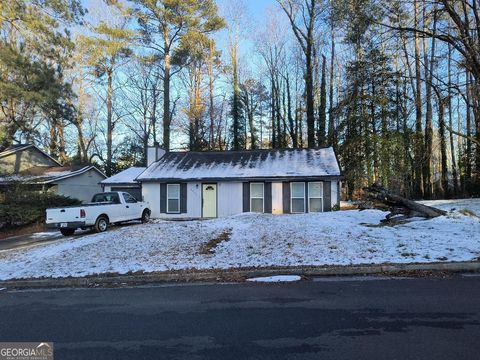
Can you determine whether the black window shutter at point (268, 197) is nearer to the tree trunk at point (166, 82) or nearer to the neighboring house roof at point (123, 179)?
the neighboring house roof at point (123, 179)

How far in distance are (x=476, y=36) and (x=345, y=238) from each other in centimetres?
1016

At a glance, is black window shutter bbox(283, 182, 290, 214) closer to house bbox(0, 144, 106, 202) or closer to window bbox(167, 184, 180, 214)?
window bbox(167, 184, 180, 214)

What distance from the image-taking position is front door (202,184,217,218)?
24.0 metres

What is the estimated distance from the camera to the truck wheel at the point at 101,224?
61.1ft

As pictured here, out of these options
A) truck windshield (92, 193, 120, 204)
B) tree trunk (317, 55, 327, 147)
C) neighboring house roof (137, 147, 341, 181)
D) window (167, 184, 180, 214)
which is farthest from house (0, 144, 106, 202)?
tree trunk (317, 55, 327, 147)

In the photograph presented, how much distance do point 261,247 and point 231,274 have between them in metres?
1.99

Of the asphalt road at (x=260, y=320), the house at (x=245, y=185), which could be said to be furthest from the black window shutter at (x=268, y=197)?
the asphalt road at (x=260, y=320)

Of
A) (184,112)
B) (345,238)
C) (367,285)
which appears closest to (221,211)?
(345,238)

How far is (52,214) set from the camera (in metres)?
17.7

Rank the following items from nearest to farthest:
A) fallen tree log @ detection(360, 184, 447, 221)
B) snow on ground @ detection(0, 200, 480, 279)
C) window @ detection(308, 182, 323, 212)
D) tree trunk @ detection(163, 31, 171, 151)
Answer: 1. snow on ground @ detection(0, 200, 480, 279)
2. fallen tree log @ detection(360, 184, 447, 221)
3. window @ detection(308, 182, 323, 212)
4. tree trunk @ detection(163, 31, 171, 151)

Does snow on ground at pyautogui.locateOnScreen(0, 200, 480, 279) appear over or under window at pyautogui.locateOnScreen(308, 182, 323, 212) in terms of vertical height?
under

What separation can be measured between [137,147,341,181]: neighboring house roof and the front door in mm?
703

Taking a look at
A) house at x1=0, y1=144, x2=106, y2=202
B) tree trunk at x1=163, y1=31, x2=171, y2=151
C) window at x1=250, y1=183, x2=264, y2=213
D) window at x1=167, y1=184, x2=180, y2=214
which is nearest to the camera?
window at x1=250, y1=183, x2=264, y2=213

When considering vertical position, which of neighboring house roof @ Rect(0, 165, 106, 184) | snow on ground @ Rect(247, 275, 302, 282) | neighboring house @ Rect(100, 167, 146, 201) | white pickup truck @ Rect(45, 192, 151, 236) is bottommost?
snow on ground @ Rect(247, 275, 302, 282)
